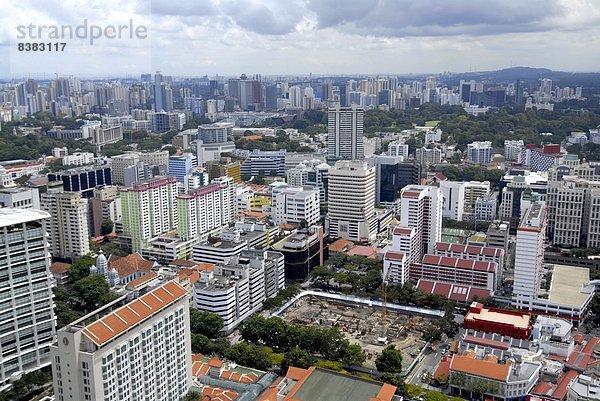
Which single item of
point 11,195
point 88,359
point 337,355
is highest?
point 11,195

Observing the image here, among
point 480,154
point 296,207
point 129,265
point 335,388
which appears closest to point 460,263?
point 296,207

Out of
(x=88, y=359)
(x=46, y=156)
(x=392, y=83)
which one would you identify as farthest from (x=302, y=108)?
(x=88, y=359)

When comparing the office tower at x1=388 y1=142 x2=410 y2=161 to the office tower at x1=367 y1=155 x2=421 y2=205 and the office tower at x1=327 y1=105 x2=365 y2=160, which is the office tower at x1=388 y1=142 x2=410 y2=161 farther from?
the office tower at x1=367 y1=155 x2=421 y2=205

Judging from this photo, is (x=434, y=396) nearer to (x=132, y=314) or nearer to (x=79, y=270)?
(x=132, y=314)

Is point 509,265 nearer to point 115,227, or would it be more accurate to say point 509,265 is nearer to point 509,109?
point 115,227

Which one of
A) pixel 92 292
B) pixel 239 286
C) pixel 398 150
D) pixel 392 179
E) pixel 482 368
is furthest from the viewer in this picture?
pixel 398 150

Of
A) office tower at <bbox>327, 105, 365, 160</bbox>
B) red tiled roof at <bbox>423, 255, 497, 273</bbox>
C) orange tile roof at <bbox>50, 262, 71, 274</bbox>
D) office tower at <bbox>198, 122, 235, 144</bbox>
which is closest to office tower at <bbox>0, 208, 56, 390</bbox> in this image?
orange tile roof at <bbox>50, 262, 71, 274</bbox>

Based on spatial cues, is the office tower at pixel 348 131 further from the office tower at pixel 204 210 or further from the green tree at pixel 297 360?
the green tree at pixel 297 360
